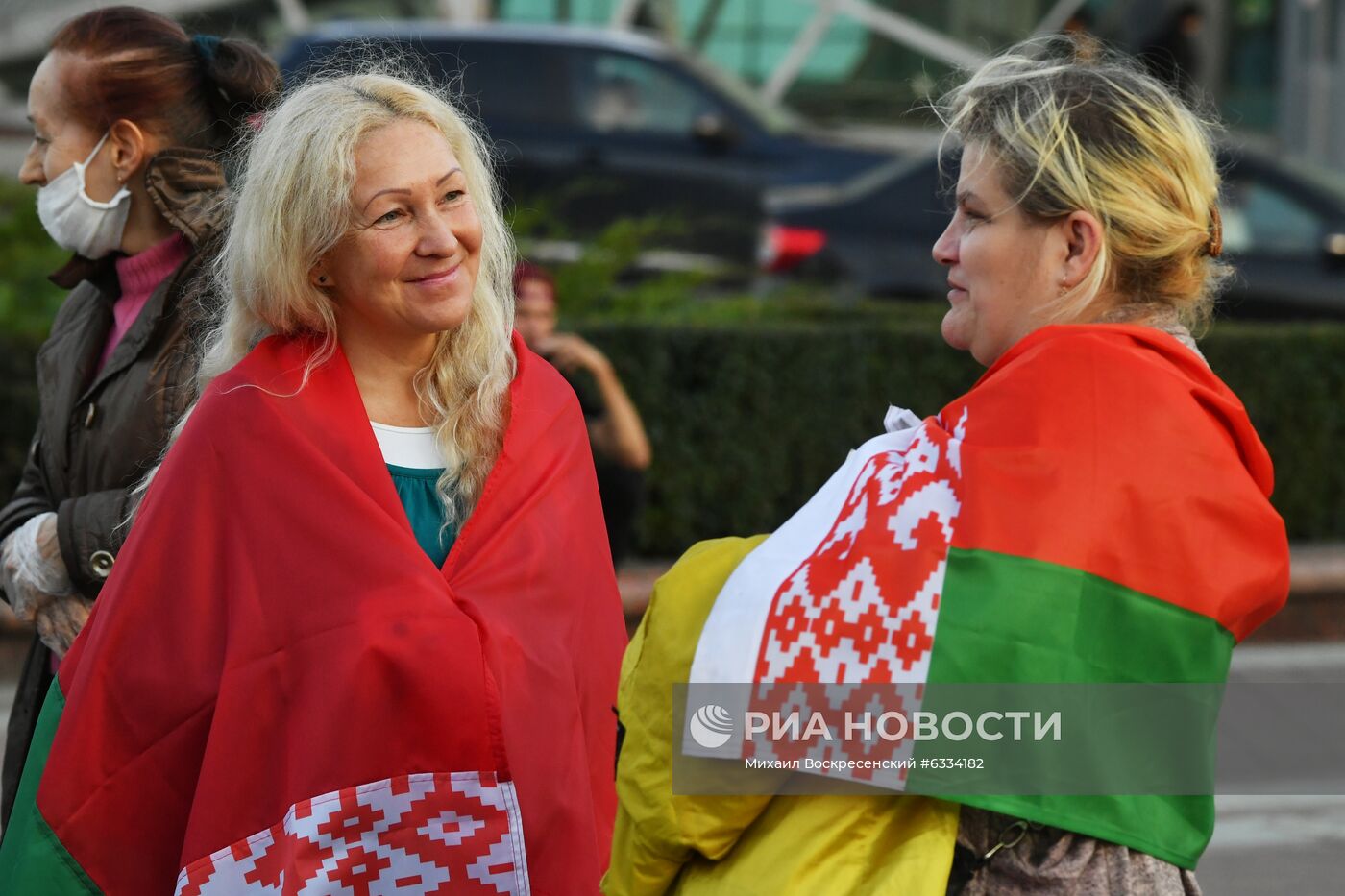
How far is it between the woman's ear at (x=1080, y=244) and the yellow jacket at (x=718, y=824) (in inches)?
20.4

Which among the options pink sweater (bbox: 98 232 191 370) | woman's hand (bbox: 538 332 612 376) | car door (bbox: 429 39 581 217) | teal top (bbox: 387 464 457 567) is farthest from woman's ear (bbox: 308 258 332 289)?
car door (bbox: 429 39 581 217)

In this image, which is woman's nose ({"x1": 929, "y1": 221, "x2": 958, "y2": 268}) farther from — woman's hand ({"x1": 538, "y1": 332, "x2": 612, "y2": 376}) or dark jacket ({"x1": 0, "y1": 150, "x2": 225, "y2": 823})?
woman's hand ({"x1": 538, "y1": 332, "x2": 612, "y2": 376})

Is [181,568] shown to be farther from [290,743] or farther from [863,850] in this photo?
[863,850]

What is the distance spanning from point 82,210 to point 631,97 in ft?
33.7

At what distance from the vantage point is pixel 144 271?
3346 millimetres

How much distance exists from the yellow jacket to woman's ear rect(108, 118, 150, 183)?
1584mm

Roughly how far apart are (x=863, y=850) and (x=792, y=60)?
19.9 metres

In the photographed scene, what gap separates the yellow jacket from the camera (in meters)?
2.09

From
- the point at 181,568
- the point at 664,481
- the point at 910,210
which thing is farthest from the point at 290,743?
the point at 910,210

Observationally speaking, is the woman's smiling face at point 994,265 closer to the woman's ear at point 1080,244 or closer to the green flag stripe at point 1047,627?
the woman's ear at point 1080,244

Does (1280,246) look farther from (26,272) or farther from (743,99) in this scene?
(26,272)

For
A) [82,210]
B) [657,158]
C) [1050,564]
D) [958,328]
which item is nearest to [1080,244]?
[958,328]

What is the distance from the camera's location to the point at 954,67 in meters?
3.09

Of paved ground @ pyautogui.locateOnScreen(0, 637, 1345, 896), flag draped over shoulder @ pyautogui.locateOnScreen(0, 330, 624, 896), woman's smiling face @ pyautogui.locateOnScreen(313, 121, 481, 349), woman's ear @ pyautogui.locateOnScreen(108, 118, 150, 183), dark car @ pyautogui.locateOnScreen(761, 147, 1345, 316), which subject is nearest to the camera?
flag draped over shoulder @ pyautogui.locateOnScreen(0, 330, 624, 896)
